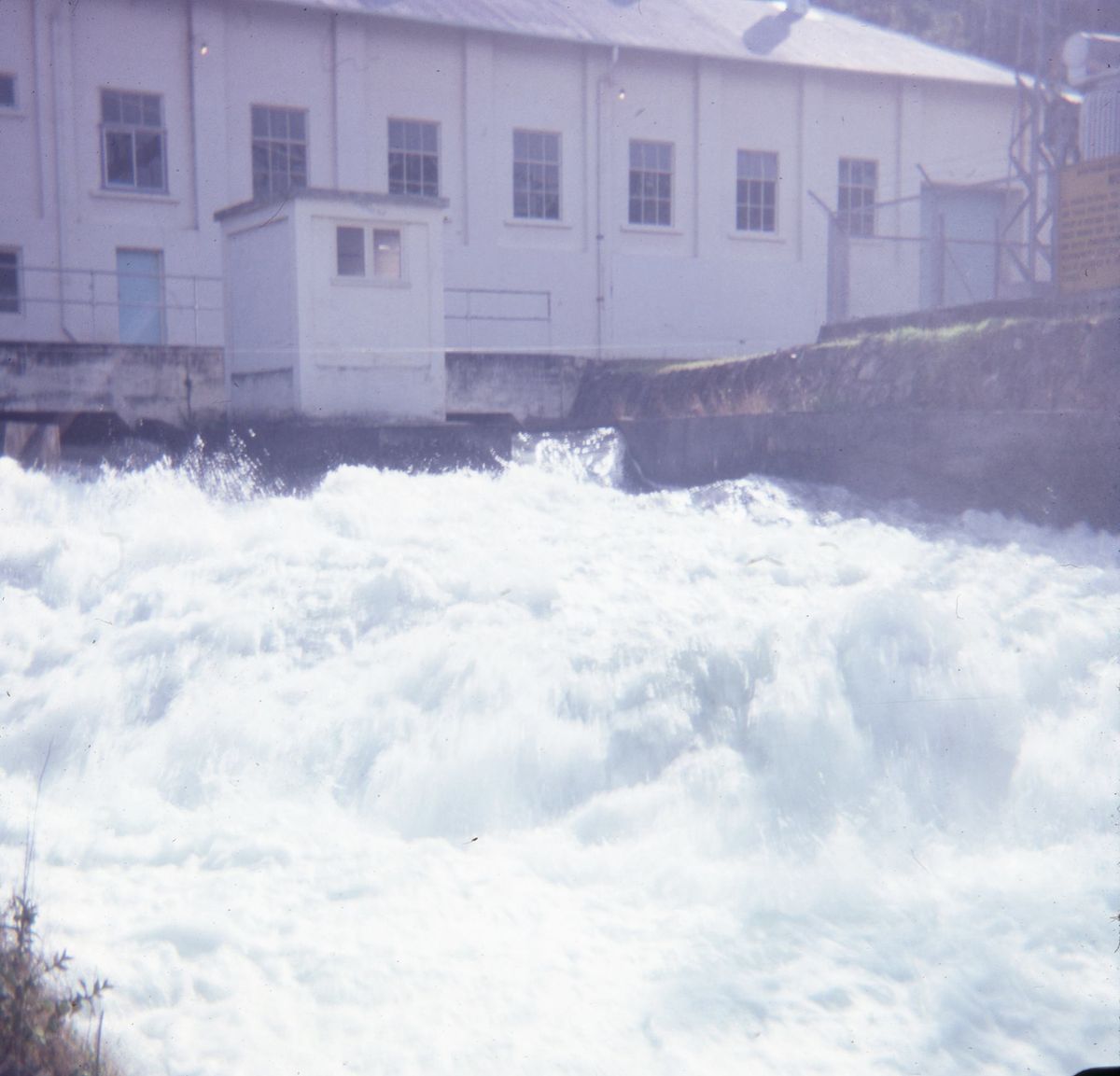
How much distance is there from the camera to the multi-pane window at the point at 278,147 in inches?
775

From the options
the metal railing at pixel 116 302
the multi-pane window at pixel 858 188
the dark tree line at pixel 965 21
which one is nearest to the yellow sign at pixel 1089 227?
the metal railing at pixel 116 302

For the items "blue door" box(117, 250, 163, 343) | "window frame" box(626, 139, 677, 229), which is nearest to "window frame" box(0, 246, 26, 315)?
"blue door" box(117, 250, 163, 343)

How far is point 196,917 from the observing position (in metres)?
5.09

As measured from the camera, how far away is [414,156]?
67.7 ft

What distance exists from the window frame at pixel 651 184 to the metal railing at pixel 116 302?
7.32 m

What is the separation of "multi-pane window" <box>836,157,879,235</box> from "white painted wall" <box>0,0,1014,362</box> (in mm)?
202

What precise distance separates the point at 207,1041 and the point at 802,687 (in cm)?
348

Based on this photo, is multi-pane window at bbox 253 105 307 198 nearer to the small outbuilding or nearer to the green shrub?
the small outbuilding

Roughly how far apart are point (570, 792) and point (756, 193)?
61.8 ft

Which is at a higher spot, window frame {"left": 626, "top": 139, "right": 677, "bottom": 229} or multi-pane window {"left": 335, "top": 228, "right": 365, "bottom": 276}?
window frame {"left": 626, "top": 139, "right": 677, "bottom": 229}

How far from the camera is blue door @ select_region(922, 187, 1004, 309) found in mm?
21203

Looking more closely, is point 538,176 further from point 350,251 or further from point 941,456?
point 941,456

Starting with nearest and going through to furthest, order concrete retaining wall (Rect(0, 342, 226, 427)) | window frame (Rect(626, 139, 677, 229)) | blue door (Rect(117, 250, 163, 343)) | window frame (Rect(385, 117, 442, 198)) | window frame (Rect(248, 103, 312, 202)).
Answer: concrete retaining wall (Rect(0, 342, 226, 427))
blue door (Rect(117, 250, 163, 343))
window frame (Rect(248, 103, 312, 202))
window frame (Rect(385, 117, 442, 198))
window frame (Rect(626, 139, 677, 229))

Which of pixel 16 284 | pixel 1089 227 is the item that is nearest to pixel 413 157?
pixel 16 284
